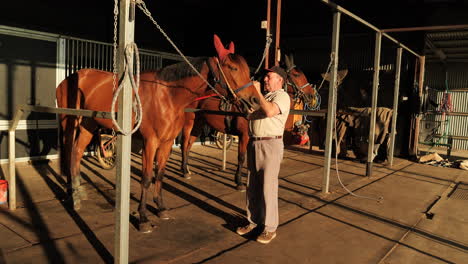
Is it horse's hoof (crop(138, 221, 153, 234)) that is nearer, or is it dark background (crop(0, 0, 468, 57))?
horse's hoof (crop(138, 221, 153, 234))

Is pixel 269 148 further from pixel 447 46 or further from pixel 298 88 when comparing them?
pixel 447 46

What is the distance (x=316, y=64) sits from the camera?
11383 mm

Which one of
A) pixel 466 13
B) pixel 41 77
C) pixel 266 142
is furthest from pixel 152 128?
pixel 466 13

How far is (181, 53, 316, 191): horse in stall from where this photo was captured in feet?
19.2

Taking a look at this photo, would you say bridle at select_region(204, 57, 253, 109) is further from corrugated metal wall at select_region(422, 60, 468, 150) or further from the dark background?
corrugated metal wall at select_region(422, 60, 468, 150)

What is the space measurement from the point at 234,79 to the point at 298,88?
3.62 meters

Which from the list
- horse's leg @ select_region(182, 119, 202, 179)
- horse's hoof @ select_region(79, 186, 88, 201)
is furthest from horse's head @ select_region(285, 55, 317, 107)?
horse's hoof @ select_region(79, 186, 88, 201)

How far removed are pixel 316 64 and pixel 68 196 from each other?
9041 millimetres

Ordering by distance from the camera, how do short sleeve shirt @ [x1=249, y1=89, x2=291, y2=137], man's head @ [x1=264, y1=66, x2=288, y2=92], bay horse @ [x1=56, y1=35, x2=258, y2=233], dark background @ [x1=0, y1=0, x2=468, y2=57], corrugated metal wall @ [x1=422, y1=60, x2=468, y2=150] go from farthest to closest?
corrugated metal wall @ [x1=422, y1=60, x2=468, y2=150] → dark background @ [x1=0, y1=0, x2=468, y2=57] → bay horse @ [x1=56, y1=35, x2=258, y2=233] → man's head @ [x1=264, y1=66, x2=288, y2=92] → short sleeve shirt @ [x1=249, y1=89, x2=291, y2=137]

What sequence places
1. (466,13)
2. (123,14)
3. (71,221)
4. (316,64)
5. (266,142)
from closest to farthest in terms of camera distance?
(123,14), (266,142), (71,221), (466,13), (316,64)

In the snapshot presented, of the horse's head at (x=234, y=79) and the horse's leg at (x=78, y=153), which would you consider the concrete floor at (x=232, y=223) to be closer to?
the horse's leg at (x=78, y=153)

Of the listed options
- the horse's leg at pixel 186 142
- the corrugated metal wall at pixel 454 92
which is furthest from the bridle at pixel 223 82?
the corrugated metal wall at pixel 454 92

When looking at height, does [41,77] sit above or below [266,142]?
above

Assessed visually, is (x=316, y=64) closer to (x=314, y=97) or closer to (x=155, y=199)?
(x=314, y=97)
